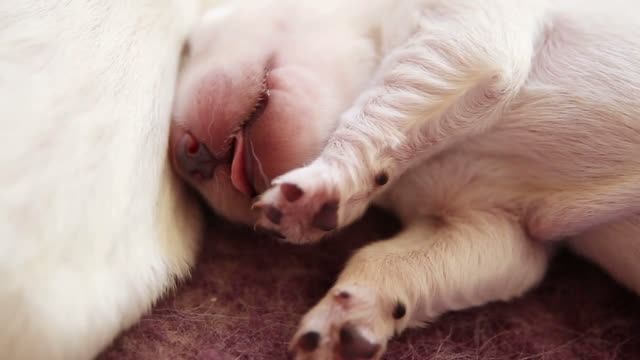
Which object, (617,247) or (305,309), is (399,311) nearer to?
(305,309)

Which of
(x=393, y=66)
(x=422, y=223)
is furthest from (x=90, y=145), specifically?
(x=422, y=223)

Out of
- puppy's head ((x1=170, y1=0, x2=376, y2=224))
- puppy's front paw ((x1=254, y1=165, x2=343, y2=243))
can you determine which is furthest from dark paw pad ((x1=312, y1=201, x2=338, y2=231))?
puppy's head ((x1=170, y1=0, x2=376, y2=224))

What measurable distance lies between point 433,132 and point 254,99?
25cm

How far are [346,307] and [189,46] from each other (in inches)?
17.9

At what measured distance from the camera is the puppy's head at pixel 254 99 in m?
1.07

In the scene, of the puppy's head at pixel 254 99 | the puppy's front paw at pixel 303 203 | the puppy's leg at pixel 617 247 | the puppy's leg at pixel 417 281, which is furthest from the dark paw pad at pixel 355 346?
the puppy's leg at pixel 617 247

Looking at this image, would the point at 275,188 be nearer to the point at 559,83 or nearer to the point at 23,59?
the point at 23,59

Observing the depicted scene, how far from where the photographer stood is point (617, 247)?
3.71 ft

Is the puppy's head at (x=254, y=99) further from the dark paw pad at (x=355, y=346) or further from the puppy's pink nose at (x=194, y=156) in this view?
the dark paw pad at (x=355, y=346)

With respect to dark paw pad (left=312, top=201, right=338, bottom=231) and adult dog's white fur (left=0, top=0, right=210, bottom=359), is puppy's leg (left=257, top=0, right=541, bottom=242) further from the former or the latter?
adult dog's white fur (left=0, top=0, right=210, bottom=359)

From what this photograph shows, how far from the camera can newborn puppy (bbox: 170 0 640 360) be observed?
1.04 meters

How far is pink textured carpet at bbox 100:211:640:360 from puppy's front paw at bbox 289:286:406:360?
4cm

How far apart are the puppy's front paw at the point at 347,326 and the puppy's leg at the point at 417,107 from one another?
10 centimetres

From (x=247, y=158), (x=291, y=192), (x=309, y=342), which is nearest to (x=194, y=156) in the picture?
(x=247, y=158)
